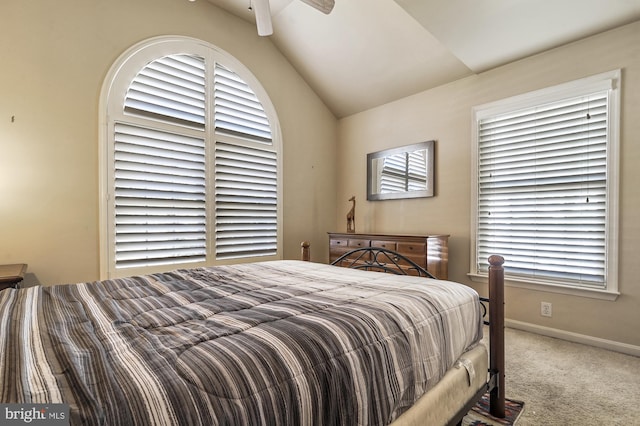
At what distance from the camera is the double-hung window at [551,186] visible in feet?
8.38

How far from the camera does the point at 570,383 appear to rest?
202 cm

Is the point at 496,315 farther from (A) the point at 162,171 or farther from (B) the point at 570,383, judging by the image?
(A) the point at 162,171

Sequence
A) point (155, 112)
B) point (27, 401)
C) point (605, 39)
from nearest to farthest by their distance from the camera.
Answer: point (27, 401) → point (605, 39) → point (155, 112)

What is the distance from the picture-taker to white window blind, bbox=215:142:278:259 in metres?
3.39

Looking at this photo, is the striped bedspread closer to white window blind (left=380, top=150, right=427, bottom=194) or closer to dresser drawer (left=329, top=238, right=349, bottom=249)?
dresser drawer (left=329, top=238, right=349, bottom=249)

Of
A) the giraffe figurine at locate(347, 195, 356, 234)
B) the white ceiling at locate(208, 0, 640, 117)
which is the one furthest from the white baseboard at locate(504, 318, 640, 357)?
the white ceiling at locate(208, 0, 640, 117)

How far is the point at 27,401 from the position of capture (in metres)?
0.54

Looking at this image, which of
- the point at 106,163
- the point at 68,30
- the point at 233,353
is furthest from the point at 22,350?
the point at 68,30

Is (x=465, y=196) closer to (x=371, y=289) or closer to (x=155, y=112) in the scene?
(x=371, y=289)

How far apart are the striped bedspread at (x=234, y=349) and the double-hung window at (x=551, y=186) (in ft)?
6.00

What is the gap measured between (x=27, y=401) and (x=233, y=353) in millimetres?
361

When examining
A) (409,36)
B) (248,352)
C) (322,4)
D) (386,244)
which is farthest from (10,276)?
(409,36)

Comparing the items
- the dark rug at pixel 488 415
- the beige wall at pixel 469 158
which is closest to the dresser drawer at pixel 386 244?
the beige wall at pixel 469 158

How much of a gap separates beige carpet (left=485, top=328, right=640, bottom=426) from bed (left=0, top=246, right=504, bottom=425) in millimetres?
516
